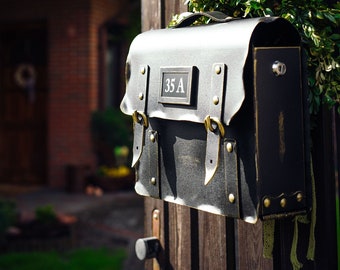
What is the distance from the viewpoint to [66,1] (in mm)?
10367

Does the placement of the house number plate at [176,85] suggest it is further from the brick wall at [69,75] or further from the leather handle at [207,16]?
the brick wall at [69,75]

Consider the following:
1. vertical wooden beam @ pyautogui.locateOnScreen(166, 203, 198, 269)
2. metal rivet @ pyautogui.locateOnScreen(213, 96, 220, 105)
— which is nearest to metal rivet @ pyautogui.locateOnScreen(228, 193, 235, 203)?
metal rivet @ pyautogui.locateOnScreen(213, 96, 220, 105)

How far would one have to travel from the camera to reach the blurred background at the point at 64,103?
10.3m

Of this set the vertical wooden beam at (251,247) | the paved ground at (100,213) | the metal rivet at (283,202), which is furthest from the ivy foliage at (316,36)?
the paved ground at (100,213)

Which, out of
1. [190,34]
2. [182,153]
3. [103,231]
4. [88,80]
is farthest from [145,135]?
[88,80]

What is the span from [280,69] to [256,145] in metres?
0.20

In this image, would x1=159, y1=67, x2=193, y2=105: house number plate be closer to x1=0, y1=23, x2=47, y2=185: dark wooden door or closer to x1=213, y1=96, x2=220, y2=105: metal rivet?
x1=213, y1=96, x2=220, y2=105: metal rivet

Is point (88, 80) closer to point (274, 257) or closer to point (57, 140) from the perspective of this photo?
point (57, 140)

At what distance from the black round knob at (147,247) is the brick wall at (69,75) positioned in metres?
8.02

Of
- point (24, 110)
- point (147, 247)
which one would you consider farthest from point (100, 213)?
point (147, 247)

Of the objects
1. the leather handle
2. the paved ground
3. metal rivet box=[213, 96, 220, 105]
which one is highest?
the leather handle

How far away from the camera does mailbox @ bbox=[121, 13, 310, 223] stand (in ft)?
5.63

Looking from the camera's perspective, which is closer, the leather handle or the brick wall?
the leather handle

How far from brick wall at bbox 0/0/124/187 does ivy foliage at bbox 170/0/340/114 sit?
28.1 ft
